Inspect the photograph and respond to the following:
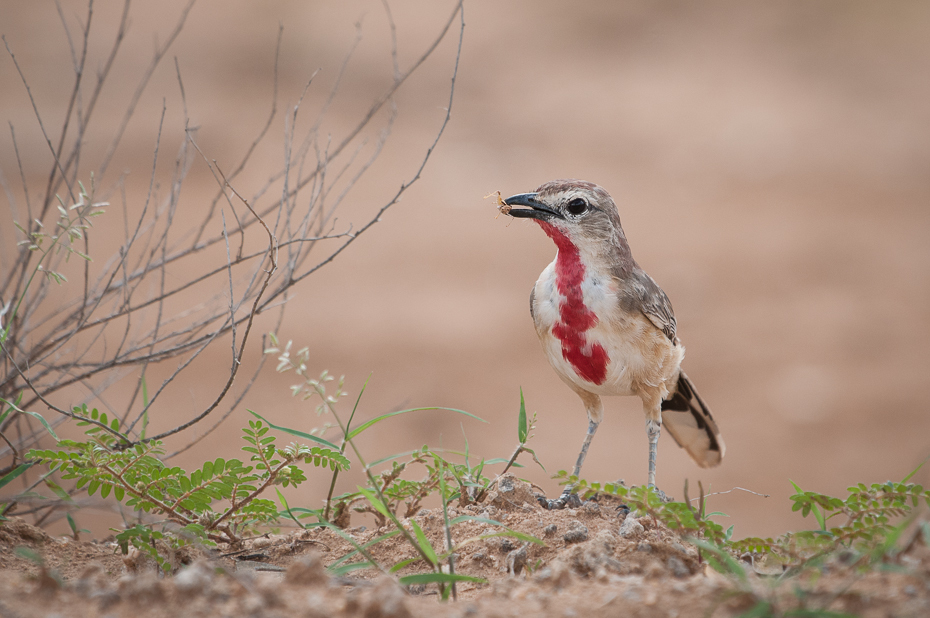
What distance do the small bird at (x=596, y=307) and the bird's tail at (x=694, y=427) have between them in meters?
0.54

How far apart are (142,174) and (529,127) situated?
7.76 m

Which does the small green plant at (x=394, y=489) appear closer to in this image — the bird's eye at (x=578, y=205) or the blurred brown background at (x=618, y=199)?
the bird's eye at (x=578, y=205)

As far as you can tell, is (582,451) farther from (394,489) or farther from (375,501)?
(375,501)

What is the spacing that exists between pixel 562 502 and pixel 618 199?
11.9 metres

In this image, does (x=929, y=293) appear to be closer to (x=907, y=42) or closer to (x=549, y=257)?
(x=549, y=257)

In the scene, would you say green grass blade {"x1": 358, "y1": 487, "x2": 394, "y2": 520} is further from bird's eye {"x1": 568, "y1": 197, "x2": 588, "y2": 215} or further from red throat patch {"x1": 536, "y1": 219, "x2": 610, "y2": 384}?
bird's eye {"x1": 568, "y1": 197, "x2": 588, "y2": 215}

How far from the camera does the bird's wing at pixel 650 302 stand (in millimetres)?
3871

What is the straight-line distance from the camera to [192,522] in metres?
3.19

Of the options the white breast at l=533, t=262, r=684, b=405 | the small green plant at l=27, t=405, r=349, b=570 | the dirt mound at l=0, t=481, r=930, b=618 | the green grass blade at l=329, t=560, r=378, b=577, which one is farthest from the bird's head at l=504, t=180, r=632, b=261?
the green grass blade at l=329, t=560, r=378, b=577

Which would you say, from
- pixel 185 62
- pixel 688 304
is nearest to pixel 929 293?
pixel 688 304

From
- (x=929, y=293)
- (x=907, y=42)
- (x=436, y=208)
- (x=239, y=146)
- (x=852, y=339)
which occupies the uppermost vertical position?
(x=907, y=42)

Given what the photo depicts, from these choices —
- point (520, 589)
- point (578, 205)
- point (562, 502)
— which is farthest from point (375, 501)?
point (578, 205)

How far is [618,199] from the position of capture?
1497cm

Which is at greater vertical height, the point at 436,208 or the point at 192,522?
the point at 436,208
